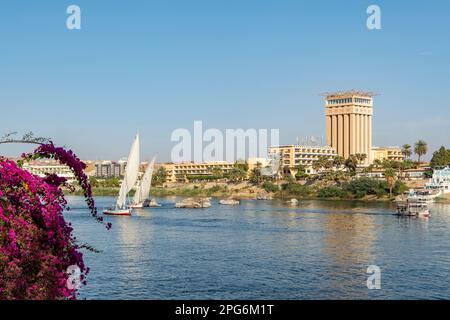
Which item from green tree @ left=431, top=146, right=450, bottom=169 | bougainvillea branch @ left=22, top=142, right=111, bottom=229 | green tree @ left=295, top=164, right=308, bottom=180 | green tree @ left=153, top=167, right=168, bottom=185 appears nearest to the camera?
bougainvillea branch @ left=22, top=142, right=111, bottom=229

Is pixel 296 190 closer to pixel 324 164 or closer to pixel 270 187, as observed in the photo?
pixel 270 187

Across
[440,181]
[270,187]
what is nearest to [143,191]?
[270,187]

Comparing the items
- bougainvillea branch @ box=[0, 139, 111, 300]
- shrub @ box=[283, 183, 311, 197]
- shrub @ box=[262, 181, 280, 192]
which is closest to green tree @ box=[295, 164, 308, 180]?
shrub @ box=[262, 181, 280, 192]

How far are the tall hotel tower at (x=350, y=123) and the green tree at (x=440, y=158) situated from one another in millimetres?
49374

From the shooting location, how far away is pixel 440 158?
132 meters

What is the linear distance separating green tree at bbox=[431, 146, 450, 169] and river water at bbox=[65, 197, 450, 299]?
69.9 metres

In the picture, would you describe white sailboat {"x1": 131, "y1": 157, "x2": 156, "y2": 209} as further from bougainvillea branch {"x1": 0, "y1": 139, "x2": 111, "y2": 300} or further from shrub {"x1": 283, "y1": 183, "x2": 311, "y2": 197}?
bougainvillea branch {"x1": 0, "y1": 139, "x2": 111, "y2": 300}

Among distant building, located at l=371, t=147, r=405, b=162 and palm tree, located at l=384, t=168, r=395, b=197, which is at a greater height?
distant building, located at l=371, t=147, r=405, b=162

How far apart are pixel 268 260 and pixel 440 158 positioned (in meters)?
106

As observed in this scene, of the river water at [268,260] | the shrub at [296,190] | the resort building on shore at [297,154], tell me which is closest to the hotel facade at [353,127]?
the resort building on shore at [297,154]

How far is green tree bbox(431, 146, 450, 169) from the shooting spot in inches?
5138

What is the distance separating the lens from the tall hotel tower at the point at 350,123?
189 metres

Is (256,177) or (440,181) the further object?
(256,177)
